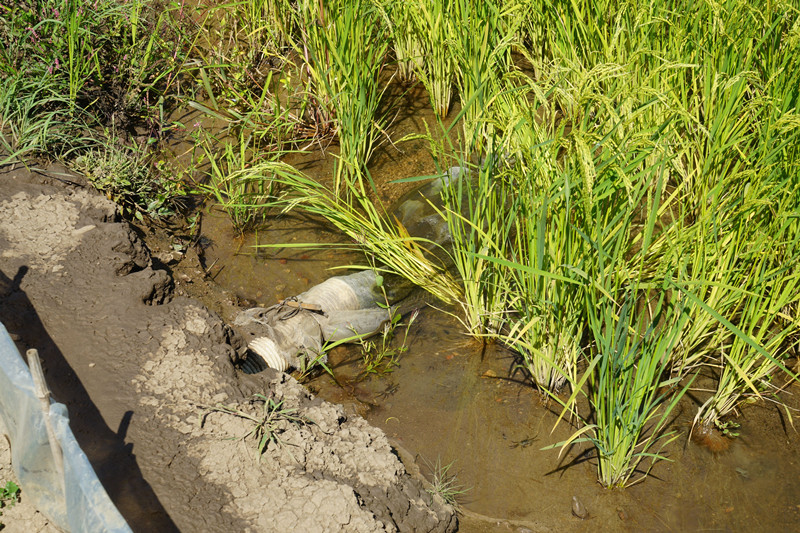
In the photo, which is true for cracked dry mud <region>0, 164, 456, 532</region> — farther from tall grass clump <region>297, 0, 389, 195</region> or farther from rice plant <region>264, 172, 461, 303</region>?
tall grass clump <region>297, 0, 389, 195</region>

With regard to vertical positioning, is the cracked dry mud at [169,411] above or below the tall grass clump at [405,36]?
below

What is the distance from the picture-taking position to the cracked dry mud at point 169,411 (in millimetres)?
2020

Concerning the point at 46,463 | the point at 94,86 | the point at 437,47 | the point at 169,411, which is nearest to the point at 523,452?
the point at 169,411

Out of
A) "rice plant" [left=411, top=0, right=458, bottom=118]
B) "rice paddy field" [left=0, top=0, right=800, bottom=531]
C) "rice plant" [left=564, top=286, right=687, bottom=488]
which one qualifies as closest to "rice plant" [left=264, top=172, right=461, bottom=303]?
"rice paddy field" [left=0, top=0, right=800, bottom=531]

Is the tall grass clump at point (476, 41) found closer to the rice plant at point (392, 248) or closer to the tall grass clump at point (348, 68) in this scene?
the tall grass clump at point (348, 68)

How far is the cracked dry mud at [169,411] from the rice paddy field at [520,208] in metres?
0.37

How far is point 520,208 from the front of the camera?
2562 mm

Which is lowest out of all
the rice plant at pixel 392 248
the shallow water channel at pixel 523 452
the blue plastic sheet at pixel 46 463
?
the shallow water channel at pixel 523 452

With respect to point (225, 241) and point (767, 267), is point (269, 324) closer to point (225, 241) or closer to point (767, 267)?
point (225, 241)

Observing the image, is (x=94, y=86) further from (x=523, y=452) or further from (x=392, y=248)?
(x=523, y=452)

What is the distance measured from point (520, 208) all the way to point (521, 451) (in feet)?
2.94

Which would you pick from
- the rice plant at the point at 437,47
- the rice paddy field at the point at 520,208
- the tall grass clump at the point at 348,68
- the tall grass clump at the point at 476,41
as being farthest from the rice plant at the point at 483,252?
the rice plant at the point at 437,47

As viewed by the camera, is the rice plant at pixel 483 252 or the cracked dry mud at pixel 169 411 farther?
the rice plant at pixel 483 252

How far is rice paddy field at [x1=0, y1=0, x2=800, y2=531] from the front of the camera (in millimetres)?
2338
